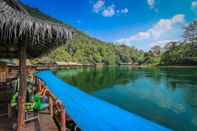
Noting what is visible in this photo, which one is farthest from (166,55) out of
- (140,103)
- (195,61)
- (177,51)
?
(140,103)

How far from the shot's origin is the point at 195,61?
44219mm

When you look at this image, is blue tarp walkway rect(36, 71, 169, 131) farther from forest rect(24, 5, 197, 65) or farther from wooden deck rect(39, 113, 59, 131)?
forest rect(24, 5, 197, 65)

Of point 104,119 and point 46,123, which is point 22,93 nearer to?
point 46,123

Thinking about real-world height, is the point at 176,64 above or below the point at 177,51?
below

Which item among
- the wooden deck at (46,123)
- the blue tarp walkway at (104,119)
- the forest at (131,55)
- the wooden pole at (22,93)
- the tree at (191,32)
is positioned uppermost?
the tree at (191,32)

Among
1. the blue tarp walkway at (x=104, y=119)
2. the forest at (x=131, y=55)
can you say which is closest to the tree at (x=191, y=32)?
the forest at (x=131, y=55)

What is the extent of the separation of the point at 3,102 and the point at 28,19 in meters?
3.64

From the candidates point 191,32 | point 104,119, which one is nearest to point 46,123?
point 104,119

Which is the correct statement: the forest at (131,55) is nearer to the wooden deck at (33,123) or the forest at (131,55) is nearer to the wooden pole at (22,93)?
the wooden deck at (33,123)

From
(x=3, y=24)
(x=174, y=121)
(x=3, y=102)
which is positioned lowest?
(x=174, y=121)

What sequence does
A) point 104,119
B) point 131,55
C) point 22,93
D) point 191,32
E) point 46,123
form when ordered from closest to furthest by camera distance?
point 22,93, point 104,119, point 46,123, point 191,32, point 131,55

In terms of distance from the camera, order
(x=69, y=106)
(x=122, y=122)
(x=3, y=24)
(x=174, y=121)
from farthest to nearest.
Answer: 1. (x=174, y=121)
2. (x=69, y=106)
3. (x=122, y=122)
4. (x=3, y=24)

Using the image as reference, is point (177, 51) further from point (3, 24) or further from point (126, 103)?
point (3, 24)

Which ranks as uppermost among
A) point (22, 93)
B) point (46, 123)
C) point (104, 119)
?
point (22, 93)
